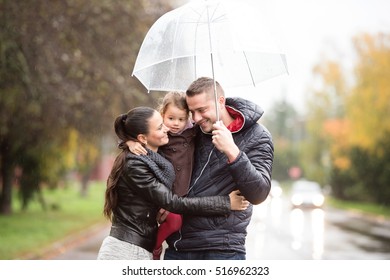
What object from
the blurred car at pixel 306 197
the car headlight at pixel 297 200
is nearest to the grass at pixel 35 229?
the car headlight at pixel 297 200

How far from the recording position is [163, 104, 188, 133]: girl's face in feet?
11.8

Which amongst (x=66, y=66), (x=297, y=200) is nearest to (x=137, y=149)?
(x=66, y=66)

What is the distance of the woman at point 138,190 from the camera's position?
3.38m

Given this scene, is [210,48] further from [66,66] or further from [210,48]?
[66,66]

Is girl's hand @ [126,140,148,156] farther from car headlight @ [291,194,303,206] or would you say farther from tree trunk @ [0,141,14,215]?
car headlight @ [291,194,303,206]

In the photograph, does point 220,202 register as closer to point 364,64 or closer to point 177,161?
point 177,161

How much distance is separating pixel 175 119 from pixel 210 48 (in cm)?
43

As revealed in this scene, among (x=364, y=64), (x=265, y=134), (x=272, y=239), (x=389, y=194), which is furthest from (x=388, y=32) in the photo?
(x=265, y=134)

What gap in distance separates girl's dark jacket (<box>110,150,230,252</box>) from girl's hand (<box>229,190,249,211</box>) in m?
0.02

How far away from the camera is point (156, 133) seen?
11.4ft

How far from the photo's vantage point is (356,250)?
515 inches

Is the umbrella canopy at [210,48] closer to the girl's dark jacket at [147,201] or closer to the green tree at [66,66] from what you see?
the girl's dark jacket at [147,201]

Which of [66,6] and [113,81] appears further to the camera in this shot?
[113,81]

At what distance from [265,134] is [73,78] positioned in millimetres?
9130
